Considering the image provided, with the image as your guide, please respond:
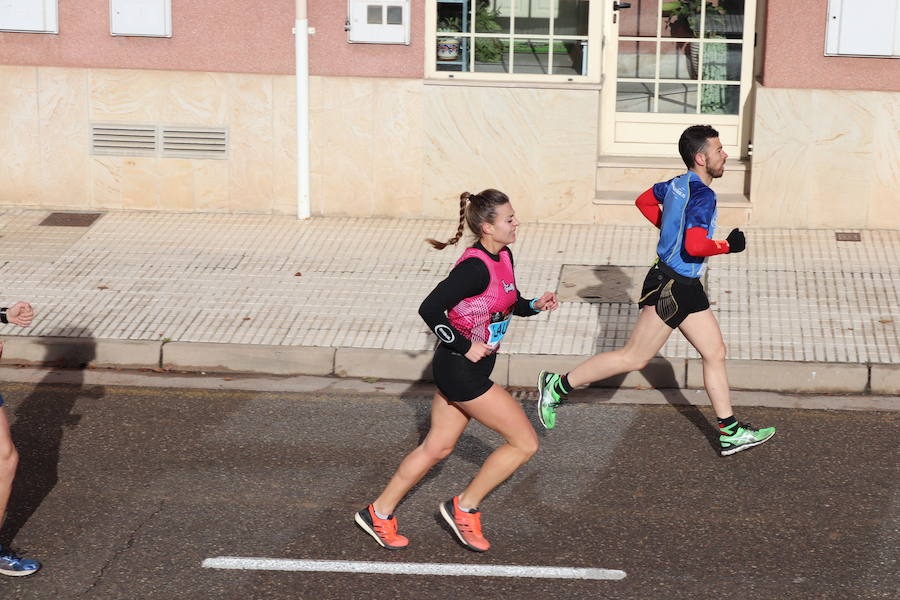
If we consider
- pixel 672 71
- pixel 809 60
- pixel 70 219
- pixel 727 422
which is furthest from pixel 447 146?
pixel 727 422

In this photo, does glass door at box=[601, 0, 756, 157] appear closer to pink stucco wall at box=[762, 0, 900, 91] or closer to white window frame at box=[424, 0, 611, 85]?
white window frame at box=[424, 0, 611, 85]

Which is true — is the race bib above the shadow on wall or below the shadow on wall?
above

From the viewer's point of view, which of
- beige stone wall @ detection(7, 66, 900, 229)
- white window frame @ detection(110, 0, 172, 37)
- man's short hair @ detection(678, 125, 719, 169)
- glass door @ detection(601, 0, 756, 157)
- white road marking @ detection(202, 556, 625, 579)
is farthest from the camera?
glass door @ detection(601, 0, 756, 157)

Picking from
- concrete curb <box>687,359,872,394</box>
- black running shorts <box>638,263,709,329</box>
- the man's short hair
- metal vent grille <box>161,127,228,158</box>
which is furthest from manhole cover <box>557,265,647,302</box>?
metal vent grille <box>161,127,228,158</box>

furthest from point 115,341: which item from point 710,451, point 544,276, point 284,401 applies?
point 710,451

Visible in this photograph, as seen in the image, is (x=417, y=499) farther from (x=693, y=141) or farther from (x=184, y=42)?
(x=184, y=42)

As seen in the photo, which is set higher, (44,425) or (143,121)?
(143,121)

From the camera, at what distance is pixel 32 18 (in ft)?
40.9

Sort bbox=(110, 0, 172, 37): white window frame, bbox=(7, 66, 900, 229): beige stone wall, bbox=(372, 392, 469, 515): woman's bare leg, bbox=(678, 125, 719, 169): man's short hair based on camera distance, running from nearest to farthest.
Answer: bbox=(372, 392, 469, 515): woman's bare leg < bbox=(678, 125, 719, 169): man's short hair < bbox=(7, 66, 900, 229): beige stone wall < bbox=(110, 0, 172, 37): white window frame

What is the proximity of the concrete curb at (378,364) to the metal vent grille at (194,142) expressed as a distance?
147 inches

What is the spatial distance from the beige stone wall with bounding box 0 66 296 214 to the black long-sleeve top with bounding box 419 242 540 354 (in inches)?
274

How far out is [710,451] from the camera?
742 centimetres

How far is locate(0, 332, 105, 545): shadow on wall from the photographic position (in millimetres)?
6645

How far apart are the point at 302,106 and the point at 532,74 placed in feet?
7.03
